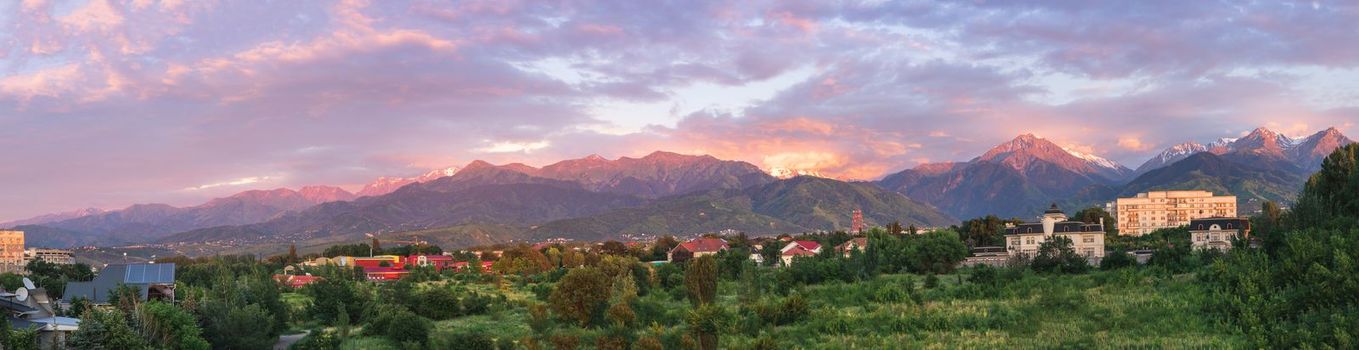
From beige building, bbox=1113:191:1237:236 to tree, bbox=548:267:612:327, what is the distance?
135792mm

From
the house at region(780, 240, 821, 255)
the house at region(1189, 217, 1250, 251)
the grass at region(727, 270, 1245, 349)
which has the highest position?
the house at region(1189, 217, 1250, 251)

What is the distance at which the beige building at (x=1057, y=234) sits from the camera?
7888 cm

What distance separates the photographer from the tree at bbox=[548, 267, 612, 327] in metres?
48.4

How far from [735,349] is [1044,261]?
93.3 ft

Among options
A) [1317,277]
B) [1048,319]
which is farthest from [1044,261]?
[1317,277]

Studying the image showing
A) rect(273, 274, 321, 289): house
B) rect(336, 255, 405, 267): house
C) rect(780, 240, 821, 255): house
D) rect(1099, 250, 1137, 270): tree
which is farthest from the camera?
rect(336, 255, 405, 267): house

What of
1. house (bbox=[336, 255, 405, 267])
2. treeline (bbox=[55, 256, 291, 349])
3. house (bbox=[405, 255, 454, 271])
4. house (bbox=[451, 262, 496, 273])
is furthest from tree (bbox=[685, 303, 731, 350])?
house (bbox=[336, 255, 405, 267])

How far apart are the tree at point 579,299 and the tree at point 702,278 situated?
30.1ft

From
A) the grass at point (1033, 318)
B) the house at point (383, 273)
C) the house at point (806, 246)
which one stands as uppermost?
the house at point (806, 246)

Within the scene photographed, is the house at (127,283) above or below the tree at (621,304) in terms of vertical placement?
above

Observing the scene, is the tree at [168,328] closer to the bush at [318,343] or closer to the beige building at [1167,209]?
the bush at [318,343]

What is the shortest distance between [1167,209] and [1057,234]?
101144 mm

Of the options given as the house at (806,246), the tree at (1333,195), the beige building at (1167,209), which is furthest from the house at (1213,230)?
the beige building at (1167,209)

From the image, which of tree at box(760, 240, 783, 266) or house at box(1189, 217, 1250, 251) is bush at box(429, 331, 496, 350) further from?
house at box(1189, 217, 1250, 251)
